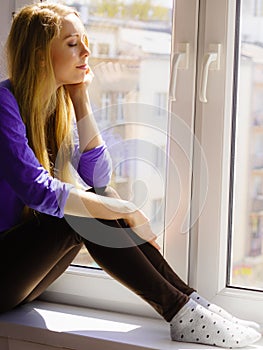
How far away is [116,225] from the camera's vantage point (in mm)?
1641

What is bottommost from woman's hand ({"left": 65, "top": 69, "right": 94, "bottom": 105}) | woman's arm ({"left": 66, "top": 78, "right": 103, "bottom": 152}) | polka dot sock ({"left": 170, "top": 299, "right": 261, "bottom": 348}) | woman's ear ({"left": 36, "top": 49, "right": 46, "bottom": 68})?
polka dot sock ({"left": 170, "top": 299, "right": 261, "bottom": 348})

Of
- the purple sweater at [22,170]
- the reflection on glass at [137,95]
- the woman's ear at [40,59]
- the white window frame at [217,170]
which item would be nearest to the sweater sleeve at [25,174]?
the purple sweater at [22,170]

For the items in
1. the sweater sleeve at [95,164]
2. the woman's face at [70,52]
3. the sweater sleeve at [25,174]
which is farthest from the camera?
the sweater sleeve at [95,164]

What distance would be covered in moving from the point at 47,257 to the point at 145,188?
31 centimetres

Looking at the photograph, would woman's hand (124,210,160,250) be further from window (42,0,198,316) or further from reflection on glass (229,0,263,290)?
reflection on glass (229,0,263,290)

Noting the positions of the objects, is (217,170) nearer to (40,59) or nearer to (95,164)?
(95,164)

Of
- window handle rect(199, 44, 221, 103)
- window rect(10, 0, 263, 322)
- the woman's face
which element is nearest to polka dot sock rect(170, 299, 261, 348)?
window rect(10, 0, 263, 322)

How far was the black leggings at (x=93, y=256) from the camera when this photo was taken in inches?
62.5

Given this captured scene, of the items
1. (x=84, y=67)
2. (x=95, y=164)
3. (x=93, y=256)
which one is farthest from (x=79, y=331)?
(x=84, y=67)

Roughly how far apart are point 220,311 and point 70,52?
2.29ft

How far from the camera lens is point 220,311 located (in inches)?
64.4

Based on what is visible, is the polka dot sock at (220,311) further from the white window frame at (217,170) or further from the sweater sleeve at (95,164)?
the sweater sleeve at (95,164)

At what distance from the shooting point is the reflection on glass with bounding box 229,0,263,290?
167 cm

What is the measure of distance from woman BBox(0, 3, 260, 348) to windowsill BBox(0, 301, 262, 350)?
2.0 inches
